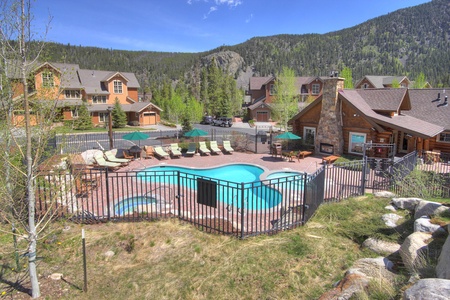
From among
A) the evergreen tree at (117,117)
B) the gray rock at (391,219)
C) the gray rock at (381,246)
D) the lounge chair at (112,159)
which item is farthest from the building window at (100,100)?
the gray rock at (381,246)

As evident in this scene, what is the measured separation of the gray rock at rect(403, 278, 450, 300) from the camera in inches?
106

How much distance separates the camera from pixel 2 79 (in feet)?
17.3

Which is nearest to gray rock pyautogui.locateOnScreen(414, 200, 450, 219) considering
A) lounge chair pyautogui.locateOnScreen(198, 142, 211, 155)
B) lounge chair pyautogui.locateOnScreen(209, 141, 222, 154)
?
lounge chair pyautogui.locateOnScreen(209, 141, 222, 154)

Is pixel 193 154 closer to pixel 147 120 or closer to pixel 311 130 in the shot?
pixel 311 130

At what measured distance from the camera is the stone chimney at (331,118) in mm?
20406

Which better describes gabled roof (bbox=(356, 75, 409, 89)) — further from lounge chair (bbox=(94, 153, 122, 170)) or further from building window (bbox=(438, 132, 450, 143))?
lounge chair (bbox=(94, 153, 122, 170))

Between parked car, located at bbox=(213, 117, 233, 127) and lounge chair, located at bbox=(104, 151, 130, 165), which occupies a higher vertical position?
parked car, located at bbox=(213, 117, 233, 127)

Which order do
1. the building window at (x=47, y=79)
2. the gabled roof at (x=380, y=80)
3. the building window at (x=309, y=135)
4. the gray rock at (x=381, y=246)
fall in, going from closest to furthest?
the building window at (x=47, y=79)
the gray rock at (x=381, y=246)
the building window at (x=309, y=135)
the gabled roof at (x=380, y=80)

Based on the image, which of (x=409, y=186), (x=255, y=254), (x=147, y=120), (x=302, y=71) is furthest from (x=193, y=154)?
(x=302, y=71)

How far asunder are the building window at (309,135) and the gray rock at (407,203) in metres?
14.4

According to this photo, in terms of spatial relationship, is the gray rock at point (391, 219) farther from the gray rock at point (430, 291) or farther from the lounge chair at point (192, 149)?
the lounge chair at point (192, 149)

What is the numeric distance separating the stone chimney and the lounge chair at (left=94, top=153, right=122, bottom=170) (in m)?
14.4

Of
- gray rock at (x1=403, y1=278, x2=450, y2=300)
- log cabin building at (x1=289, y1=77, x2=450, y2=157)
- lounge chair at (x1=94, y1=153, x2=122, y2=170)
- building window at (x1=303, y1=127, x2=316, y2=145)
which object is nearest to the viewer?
gray rock at (x1=403, y1=278, x2=450, y2=300)

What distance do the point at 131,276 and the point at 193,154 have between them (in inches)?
627
